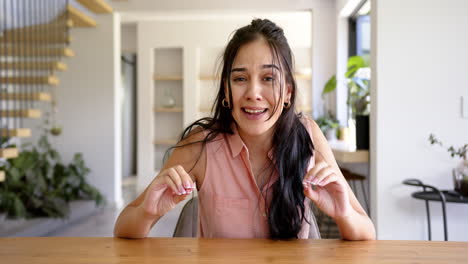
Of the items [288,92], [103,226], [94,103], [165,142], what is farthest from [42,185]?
[288,92]

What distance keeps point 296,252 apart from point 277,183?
13.4 inches

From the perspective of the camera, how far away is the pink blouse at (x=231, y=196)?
135 centimetres

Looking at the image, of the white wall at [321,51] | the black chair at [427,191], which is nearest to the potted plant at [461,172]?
the black chair at [427,191]

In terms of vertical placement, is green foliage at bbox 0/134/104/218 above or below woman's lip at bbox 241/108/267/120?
below

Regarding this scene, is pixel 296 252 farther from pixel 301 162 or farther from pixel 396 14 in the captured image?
pixel 396 14

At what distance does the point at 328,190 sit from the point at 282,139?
10.3 inches

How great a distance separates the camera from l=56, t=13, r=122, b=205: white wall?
591cm

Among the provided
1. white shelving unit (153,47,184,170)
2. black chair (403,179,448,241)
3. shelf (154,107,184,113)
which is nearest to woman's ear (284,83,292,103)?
black chair (403,179,448,241)

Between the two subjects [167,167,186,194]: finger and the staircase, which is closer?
[167,167,186,194]: finger

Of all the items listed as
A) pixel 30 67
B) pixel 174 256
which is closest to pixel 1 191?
pixel 30 67

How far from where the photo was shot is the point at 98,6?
549cm

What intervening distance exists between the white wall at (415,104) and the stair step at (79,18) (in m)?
3.47

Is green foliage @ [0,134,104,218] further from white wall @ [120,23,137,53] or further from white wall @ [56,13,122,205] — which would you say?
white wall @ [120,23,137,53]

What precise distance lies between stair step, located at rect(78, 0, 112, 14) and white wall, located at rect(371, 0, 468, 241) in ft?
11.4
